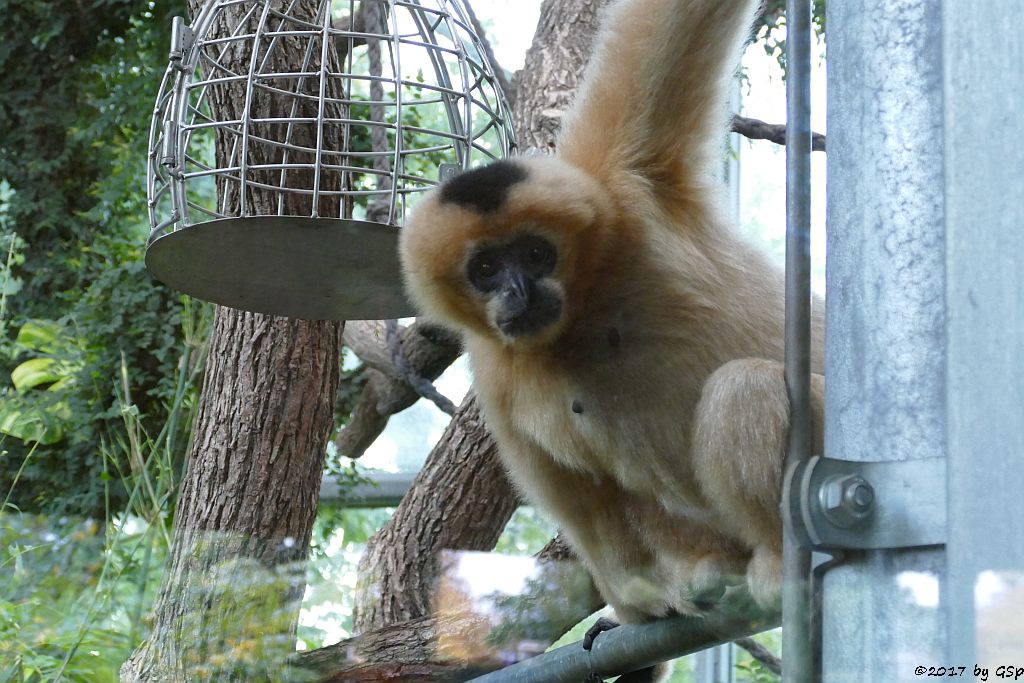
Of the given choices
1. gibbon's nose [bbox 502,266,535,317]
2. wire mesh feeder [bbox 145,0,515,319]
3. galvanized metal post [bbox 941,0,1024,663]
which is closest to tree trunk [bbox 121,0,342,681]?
wire mesh feeder [bbox 145,0,515,319]

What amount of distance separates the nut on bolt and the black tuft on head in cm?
111

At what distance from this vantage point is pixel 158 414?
12.6 feet

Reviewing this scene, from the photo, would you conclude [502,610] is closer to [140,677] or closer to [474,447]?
[474,447]

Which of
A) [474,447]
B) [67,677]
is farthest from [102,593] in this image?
[474,447]

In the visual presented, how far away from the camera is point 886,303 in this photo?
78cm

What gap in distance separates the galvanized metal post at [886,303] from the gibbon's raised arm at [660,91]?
2.69ft

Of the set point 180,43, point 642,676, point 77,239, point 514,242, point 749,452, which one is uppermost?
point 77,239

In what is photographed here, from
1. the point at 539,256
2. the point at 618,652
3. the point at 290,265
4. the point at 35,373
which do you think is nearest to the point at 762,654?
the point at 618,652

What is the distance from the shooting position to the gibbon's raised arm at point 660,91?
162 cm

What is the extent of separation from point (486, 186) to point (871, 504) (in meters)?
1.16

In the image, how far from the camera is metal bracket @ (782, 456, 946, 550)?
73 centimetres

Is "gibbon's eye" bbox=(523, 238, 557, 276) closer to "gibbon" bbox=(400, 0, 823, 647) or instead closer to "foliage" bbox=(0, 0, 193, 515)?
"gibbon" bbox=(400, 0, 823, 647)

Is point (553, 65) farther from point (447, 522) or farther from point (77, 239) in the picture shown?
point (77, 239)

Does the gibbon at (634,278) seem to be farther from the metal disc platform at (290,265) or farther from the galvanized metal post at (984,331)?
the galvanized metal post at (984,331)
